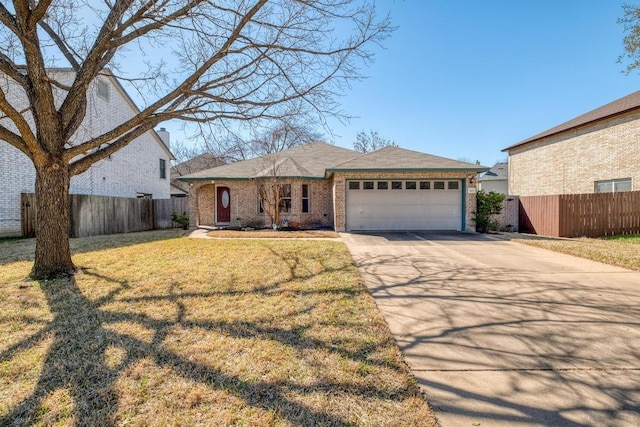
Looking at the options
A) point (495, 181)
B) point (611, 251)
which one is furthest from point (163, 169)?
point (495, 181)

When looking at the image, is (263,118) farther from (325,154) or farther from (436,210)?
(325,154)

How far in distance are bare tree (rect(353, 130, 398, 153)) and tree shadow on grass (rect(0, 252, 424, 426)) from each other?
31.4 m

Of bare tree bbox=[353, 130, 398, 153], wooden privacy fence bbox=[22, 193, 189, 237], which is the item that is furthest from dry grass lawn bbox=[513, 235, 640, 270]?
bare tree bbox=[353, 130, 398, 153]

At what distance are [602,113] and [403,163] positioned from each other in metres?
11.2

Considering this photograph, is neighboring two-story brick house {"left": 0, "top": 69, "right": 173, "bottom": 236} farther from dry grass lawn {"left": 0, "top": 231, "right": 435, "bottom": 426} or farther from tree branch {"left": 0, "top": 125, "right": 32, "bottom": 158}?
dry grass lawn {"left": 0, "top": 231, "right": 435, "bottom": 426}

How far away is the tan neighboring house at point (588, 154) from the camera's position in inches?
524

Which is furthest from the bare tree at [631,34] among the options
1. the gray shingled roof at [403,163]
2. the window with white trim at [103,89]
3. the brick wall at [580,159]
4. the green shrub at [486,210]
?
the window with white trim at [103,89]

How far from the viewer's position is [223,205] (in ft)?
53.0

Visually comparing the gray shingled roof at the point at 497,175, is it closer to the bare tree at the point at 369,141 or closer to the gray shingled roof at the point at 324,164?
the bare tree at the point at 369,141

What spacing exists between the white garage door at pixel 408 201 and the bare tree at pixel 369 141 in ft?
68.9

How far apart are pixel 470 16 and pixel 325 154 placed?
424 inches

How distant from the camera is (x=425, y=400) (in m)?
2.19

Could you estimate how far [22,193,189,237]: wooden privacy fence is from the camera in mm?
11758

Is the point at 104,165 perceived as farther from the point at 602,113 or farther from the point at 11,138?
the point at 602,113
